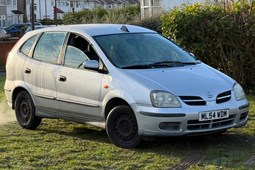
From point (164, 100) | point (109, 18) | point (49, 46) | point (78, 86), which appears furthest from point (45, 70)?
point (109, 18)

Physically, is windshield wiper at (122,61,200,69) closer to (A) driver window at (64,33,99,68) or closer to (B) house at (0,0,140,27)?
(A) driver window at (64,33,99,68)

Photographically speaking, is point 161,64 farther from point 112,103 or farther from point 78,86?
point 78,86

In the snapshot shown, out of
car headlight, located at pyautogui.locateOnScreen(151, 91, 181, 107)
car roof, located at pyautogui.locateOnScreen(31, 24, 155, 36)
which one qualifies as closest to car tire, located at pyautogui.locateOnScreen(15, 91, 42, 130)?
car roof, located at pyautogui.locateOnScreen(31, 24, 155, 36)

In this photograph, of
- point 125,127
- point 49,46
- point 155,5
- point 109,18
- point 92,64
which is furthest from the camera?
point 155,5

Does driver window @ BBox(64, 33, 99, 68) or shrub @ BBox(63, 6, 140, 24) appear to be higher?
driver window @ BBox(64, 33, 99, 68)

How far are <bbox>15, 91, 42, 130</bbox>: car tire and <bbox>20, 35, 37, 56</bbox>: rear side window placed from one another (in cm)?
66

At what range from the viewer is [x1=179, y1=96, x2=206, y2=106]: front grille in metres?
6.71

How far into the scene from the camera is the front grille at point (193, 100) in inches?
264

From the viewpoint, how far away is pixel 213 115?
22.2ft

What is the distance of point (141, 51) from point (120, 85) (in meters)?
0.87

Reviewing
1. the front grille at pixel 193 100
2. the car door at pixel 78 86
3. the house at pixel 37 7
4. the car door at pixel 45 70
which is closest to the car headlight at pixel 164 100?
the front grille at pixel 193 100

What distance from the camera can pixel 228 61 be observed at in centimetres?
1159

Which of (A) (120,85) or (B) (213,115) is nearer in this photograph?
(B) (213,115)

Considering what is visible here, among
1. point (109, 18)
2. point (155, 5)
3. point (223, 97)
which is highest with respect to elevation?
point (155, 5)
